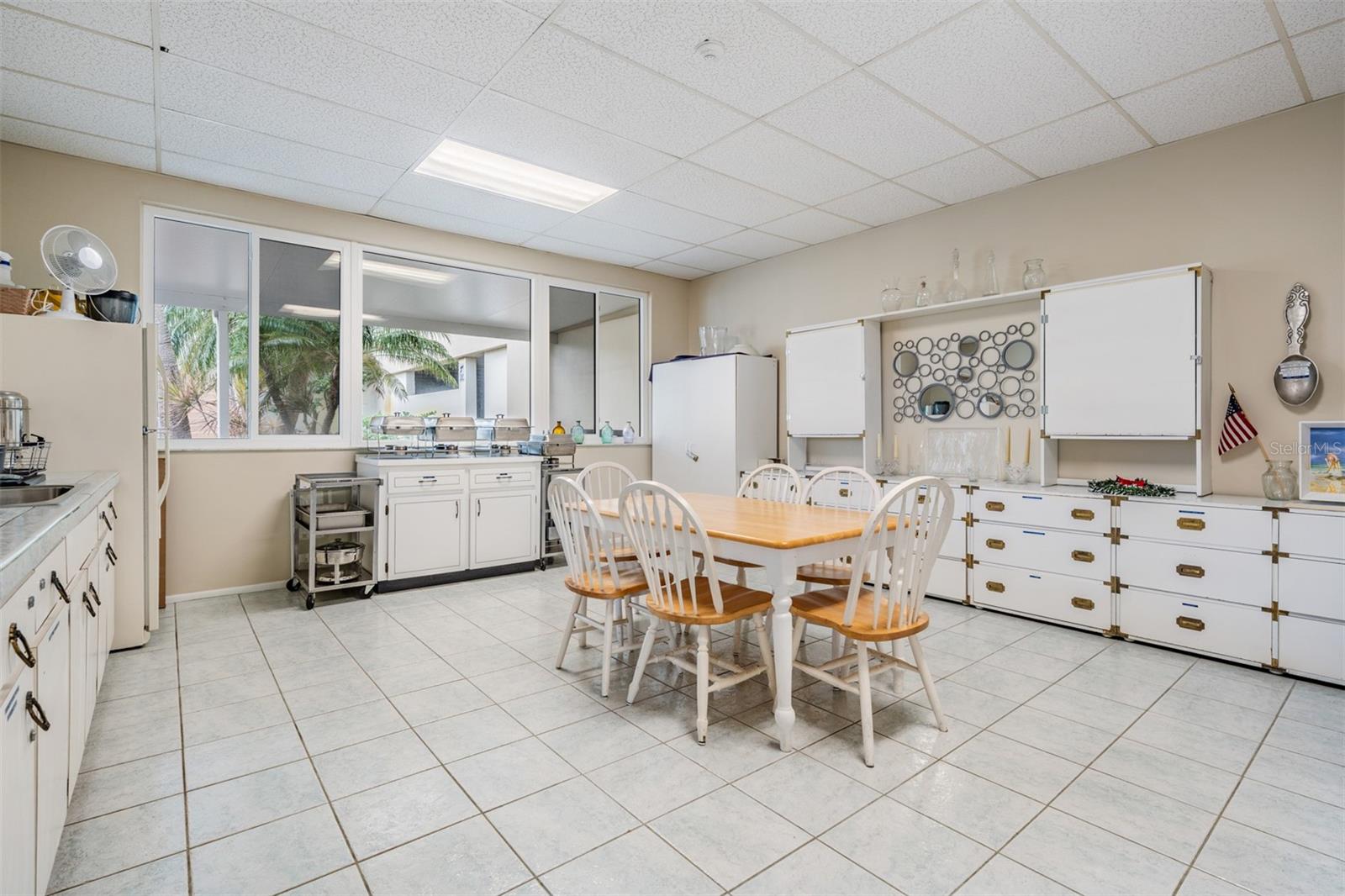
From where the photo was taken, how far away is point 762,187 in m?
4.29

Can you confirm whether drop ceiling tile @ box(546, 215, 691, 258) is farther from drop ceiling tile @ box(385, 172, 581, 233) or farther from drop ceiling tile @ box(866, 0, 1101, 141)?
drop ceiling tile @ box(866, 0, 1101, 141)

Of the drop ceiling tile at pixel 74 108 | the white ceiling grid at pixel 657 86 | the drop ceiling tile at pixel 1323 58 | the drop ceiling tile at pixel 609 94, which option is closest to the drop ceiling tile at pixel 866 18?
the white ceiling grid at pixel 657 86

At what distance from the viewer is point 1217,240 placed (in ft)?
11.5

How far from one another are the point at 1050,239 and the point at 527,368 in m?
4.10

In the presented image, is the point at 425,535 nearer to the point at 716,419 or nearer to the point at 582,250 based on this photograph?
the point at 716,419

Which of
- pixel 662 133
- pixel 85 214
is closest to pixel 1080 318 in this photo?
pixel 662 133

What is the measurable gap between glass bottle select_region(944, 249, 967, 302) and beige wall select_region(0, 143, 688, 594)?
3.62m

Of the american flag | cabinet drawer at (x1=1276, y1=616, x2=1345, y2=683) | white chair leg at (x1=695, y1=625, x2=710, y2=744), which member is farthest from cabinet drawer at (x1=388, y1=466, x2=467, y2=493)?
cabinet drawer at (x1=1276, y1=616, x2=1345, y2=683)

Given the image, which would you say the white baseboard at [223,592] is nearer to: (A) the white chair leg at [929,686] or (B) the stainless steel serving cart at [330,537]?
(B) the stainless steel serving cart at [330,537]

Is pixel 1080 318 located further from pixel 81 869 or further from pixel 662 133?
pixel 81 869

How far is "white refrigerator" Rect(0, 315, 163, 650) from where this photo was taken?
9.80 feet

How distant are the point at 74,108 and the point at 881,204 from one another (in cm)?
465

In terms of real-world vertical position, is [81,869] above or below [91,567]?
below

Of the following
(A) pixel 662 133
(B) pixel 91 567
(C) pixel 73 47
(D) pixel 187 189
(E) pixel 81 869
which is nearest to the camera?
(E) pixel 81 869
